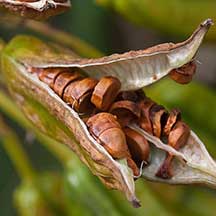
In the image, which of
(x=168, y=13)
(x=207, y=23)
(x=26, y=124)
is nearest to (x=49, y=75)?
(x=207, y=23)

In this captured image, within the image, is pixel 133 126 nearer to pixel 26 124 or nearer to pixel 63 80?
pixel 63 80

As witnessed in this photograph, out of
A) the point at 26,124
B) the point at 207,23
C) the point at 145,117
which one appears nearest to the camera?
the point at 207,23

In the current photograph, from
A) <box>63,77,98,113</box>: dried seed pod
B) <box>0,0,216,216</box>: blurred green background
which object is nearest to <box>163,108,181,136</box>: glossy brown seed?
<box>63,77,98,113</box>: dried seed pod

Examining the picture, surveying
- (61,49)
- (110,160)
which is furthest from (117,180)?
(61,49)

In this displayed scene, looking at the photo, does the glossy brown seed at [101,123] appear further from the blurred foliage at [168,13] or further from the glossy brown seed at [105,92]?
the blurred foliage at [168,13]

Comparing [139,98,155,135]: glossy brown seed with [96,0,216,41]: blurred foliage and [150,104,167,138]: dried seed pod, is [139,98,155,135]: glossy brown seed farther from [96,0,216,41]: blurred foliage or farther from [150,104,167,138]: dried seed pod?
[96,0,216,41]: blurred foliage

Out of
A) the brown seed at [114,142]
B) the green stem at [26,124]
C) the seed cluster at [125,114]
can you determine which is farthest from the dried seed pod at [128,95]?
the green stem at [26,124]
